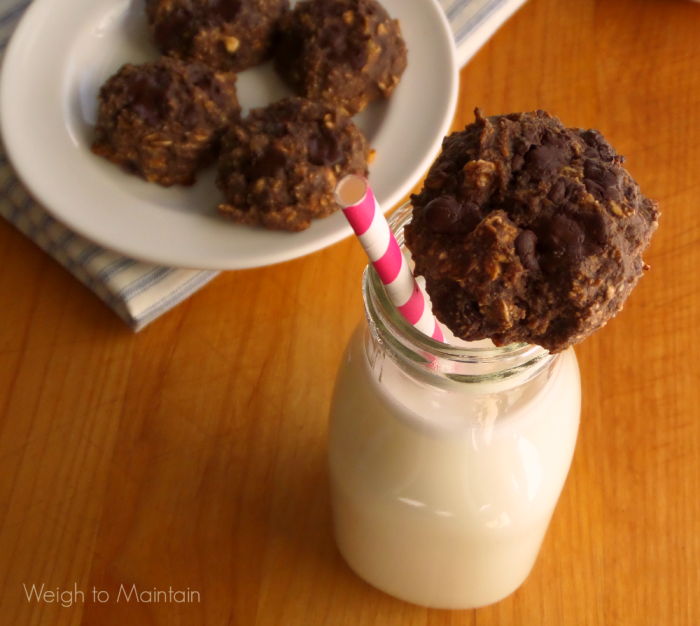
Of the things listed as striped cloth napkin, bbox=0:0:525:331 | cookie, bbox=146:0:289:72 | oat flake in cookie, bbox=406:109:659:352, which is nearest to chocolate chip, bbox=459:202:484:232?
oat flake in cookie, bbox=406:109:659:352

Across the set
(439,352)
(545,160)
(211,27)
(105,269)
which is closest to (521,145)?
(545,160)

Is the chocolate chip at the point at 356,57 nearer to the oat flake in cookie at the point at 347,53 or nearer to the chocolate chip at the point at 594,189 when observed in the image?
the oat flake in cookie at the point at 347,53

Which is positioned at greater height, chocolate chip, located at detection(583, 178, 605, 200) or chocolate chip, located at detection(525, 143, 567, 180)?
chocolate chip, located at detection(525, 143, 567, 180)

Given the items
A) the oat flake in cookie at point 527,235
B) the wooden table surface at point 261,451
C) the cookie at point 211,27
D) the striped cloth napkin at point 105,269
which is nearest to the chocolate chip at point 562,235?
the oat flake in cookie at point 527,235

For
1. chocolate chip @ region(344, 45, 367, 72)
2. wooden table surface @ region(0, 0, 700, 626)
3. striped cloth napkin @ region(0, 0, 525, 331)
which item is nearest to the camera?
wooden table surface @ region(0, 0, 700, 626)

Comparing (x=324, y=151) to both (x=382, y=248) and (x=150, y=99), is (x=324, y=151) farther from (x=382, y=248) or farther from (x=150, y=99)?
(x=382, y=248)

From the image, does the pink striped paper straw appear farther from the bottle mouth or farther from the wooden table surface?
the wooden table surface

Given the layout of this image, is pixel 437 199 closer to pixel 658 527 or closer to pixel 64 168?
pixel 658 527
